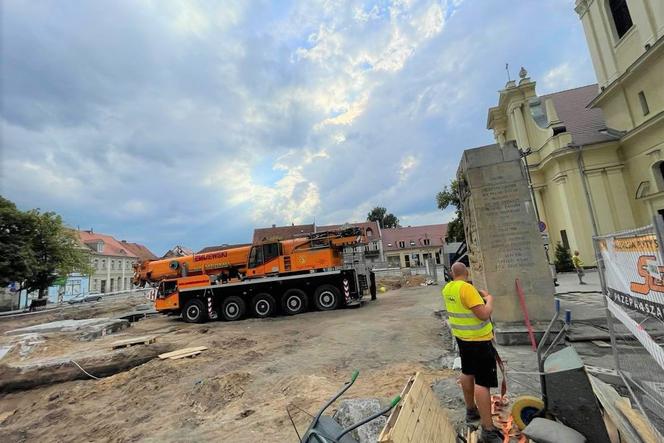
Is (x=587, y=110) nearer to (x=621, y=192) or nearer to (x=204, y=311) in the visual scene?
(x=621, y=192)

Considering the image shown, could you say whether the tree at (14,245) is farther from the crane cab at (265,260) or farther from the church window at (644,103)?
the church window at (644,103)

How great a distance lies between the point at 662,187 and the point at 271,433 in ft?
75.3

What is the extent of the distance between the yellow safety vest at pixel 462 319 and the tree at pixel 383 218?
6951cm

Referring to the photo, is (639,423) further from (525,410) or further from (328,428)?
(328,428)

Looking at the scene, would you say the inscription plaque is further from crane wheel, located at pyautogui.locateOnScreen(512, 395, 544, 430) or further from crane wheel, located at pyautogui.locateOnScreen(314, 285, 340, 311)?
crane wheel, located at pyautogui.locateOnScreen(314, 285, 340, 311)

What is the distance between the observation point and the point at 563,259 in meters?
20.5

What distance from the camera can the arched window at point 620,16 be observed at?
18516mm

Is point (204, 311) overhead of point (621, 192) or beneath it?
beneath

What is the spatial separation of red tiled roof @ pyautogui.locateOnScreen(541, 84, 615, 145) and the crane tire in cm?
2375

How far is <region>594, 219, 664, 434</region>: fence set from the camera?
2234 millimetres

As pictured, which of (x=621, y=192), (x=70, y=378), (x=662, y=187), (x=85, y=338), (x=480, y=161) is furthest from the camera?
(x=621, y=192)

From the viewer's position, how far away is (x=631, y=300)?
8.75 feet

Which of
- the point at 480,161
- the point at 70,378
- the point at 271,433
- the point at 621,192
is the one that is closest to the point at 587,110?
the point at 621,192

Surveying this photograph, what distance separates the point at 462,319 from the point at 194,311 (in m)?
13.1
